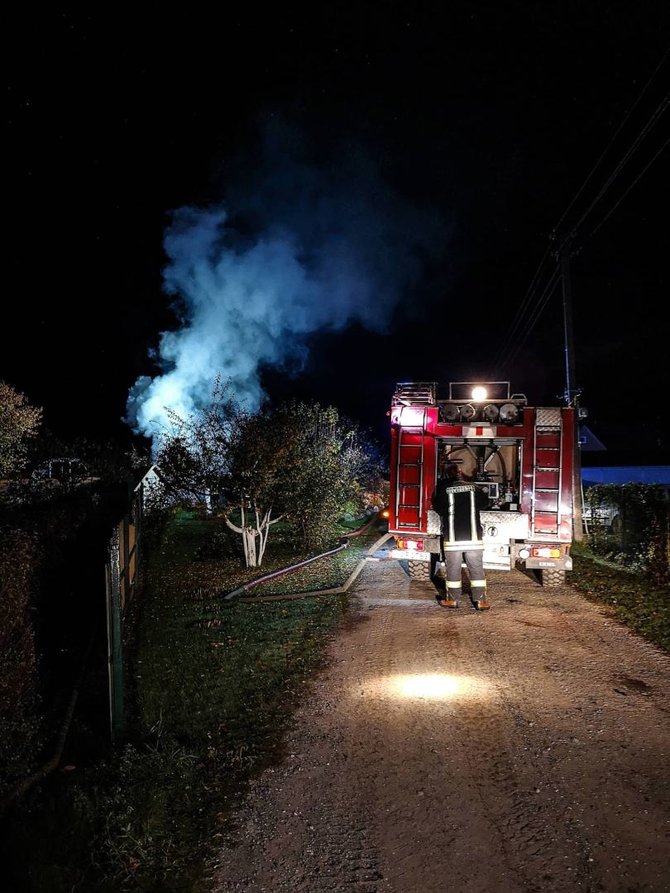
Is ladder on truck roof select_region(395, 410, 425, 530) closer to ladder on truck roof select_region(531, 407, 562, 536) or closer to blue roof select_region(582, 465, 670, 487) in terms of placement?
ladder on truck roof select_region(531, 407, 562, 536)

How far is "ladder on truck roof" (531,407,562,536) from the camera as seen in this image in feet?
29.4

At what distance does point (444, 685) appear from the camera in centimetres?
544

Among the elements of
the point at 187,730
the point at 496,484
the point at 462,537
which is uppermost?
the point at 496,484

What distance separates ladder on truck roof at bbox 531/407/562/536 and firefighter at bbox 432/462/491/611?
4.08 ft

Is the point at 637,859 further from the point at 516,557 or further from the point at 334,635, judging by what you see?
the point at 516,557

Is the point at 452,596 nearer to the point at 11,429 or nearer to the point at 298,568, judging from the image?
the point at 298,568

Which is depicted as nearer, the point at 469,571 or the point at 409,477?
the point at 469,571

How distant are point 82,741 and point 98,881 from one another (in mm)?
1958

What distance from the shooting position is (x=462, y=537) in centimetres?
813

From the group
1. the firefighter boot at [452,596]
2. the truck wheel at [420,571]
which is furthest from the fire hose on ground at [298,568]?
the firefighter boot at [452,596]

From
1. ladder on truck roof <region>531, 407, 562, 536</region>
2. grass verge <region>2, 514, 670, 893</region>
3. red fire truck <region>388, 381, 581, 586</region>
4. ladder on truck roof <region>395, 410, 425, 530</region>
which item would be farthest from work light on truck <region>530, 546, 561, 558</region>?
ladder on truck roof <region>395, 410, 425, 530</region>

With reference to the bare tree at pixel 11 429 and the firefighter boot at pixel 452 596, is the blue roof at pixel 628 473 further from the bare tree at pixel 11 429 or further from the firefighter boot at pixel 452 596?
the bare tree at pixel 11 429

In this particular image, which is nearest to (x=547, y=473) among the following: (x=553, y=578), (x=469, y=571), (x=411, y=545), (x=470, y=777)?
(x=553, y=578)

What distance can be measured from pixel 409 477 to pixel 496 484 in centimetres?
171
